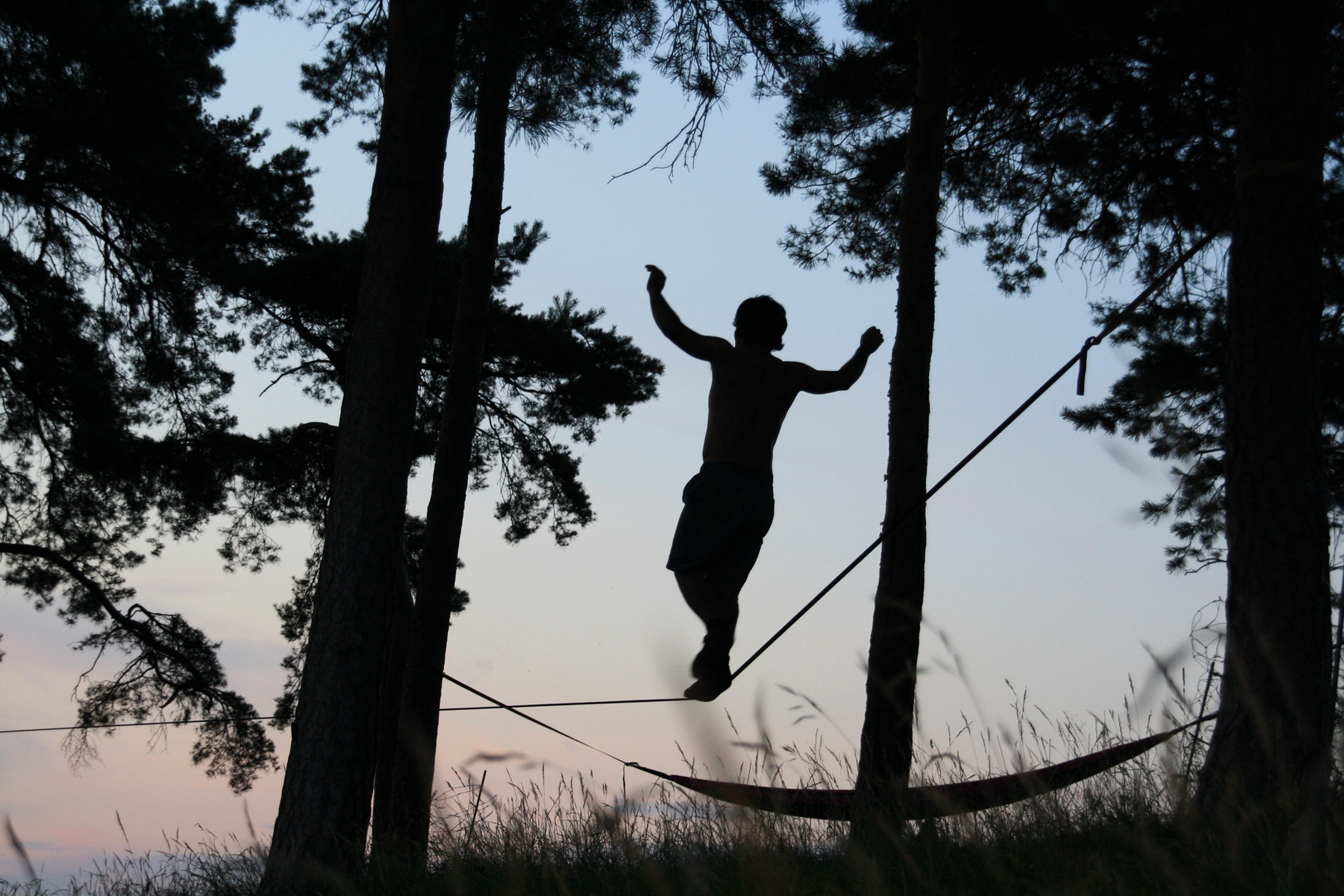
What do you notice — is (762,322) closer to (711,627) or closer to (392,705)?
(711,627)

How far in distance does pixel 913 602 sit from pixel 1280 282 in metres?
1.98

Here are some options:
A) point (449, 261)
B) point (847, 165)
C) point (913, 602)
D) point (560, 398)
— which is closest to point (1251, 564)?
point (913, 602)

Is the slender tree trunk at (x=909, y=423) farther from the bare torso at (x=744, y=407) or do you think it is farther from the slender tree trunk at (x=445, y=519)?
the slender tree trunk at (x=445, y=519)

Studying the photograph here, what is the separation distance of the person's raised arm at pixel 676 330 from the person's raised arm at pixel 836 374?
31cm

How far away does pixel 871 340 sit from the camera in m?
4.48

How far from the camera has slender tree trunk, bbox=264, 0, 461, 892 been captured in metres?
4.16

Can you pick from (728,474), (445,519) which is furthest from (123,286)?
(728,474)

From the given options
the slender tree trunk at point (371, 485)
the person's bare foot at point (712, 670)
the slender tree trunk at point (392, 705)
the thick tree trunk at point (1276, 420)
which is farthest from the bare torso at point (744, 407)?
the slender tree trunk at point (392, 705)

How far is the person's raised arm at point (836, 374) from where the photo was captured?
426 cm

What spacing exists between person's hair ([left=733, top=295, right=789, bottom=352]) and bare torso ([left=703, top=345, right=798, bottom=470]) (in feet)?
0.25

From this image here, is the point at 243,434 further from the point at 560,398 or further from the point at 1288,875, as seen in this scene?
the point at 1288,875

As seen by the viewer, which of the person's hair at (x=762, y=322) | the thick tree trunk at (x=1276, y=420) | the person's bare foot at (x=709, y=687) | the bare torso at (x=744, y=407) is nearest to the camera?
the thick tree trunk at (x=1276, y=420)

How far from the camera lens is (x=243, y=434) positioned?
934 cm

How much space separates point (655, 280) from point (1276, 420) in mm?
2098
